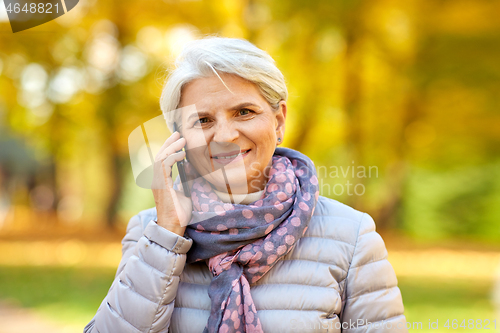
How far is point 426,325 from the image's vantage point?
5230 millimetres

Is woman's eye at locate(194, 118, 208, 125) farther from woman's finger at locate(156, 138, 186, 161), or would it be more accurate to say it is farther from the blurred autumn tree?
the blurred autumn tree

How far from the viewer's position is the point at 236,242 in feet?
6.07

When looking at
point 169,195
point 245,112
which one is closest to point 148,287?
point 169,195

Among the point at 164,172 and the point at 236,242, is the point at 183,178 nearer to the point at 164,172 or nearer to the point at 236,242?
the point at 164,172

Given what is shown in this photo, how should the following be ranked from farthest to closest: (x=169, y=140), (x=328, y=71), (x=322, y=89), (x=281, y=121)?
(x=328, y=71)
(x=322, y=89)
(x=281, y=121)
(x=169, y=140)

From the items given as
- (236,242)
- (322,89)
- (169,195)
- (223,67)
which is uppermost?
(322,89)

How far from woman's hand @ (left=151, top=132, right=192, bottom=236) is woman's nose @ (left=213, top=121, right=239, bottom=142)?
17cm

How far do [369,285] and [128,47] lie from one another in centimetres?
969

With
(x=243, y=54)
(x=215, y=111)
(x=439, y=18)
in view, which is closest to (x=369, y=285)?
(x=215, y=111)

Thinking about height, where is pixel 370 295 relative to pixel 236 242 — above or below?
below

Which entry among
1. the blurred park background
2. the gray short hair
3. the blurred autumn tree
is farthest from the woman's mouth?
the blurred autumn tree

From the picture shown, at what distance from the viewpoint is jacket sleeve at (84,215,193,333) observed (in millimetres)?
1705

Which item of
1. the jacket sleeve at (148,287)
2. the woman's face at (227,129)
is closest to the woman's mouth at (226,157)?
the woman's face at (227,129)

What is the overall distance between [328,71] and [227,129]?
8861 millimetres
